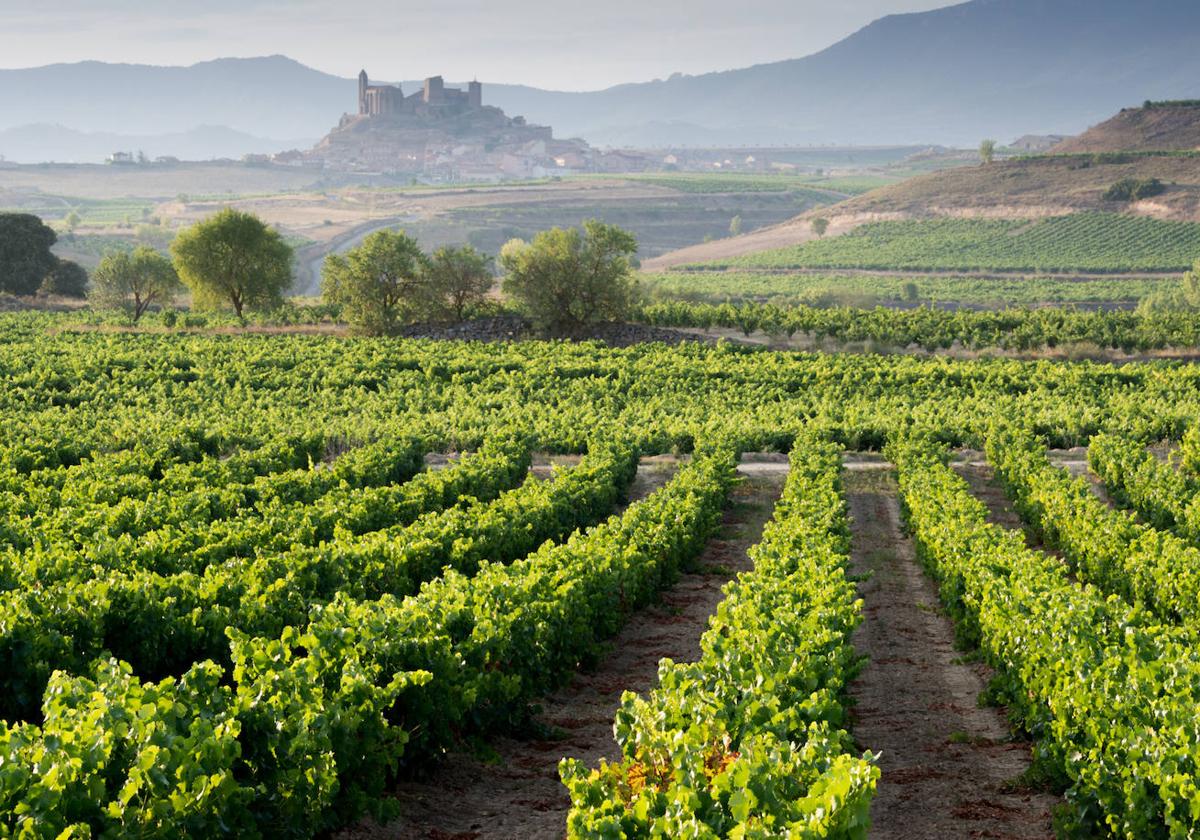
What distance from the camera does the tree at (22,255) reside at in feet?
320

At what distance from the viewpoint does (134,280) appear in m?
94.9

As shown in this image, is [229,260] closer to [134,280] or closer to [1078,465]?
[134,280]

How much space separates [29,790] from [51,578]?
958 centimetres

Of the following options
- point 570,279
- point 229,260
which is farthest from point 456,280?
point 229,260

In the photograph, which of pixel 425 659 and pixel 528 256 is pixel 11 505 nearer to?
pixel 425 659

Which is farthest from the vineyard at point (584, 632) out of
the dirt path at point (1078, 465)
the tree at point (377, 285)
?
the tree at point (377, 285)

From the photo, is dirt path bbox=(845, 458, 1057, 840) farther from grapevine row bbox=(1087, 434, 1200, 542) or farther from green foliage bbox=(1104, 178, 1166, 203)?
green foliage bbox=(1104, 178, 1166, 203)

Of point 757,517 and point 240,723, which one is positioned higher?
point 240,723

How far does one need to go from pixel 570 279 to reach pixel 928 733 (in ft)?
200

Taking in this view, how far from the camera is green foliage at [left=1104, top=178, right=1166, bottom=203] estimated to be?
16462 cm

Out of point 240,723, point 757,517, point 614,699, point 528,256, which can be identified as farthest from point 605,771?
point 528,256

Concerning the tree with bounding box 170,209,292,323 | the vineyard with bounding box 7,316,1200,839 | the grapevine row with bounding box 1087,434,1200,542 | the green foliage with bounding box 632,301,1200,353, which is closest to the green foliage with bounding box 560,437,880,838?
the vineyard with bounding box 7,316,1200,839

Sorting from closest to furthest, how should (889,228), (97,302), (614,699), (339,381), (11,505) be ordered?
(614,699) → (11,505) → (339,381) → (97,302) → (889,228)

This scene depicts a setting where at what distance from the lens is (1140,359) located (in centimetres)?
7019
